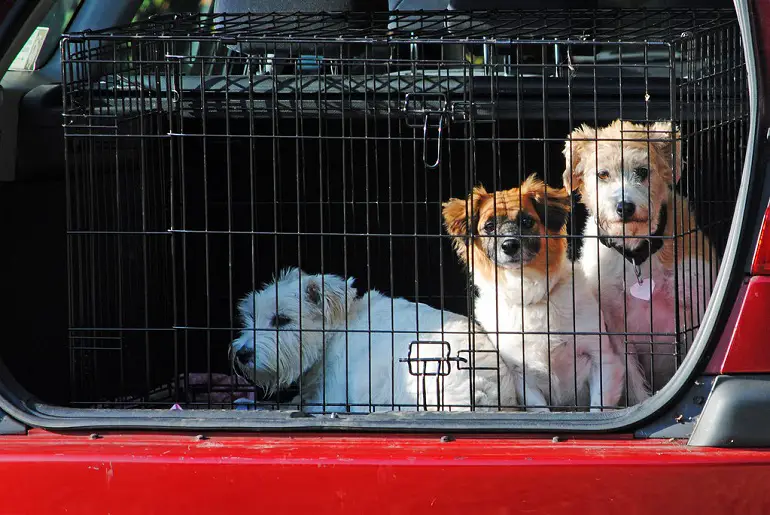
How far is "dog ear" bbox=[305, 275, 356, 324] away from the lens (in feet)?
11.4

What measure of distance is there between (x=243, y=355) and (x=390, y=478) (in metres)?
1.56

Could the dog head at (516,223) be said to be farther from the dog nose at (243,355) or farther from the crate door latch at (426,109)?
the dog nose at (243,355)

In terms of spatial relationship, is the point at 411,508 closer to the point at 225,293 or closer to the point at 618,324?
the point at 618,324

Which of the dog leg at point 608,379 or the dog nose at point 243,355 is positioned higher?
the dog nose at point 243,355

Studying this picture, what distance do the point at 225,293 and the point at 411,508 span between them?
2.02 meters

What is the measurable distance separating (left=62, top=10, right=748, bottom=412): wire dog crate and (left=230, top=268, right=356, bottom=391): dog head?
0.09ft


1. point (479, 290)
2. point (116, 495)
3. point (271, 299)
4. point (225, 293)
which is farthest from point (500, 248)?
point (116, 495)

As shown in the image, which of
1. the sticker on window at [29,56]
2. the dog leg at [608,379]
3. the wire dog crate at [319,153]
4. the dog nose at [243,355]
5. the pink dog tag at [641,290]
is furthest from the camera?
the sticker on window at [29,56]

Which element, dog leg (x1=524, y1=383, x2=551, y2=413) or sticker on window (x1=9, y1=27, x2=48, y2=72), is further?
sticker on window (x1=9, y1=27, x2=48, y2=72)

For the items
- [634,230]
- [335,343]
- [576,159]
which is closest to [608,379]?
[634,230]

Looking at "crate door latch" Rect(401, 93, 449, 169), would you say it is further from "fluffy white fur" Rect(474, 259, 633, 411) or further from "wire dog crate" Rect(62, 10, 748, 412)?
"fluffy white fur" Rect(474, 259, 633, 411)

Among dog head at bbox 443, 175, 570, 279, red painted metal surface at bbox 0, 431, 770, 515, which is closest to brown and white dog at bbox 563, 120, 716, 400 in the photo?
dog head at bbox 443, 175, 570, 279

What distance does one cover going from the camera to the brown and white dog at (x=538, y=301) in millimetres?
3207

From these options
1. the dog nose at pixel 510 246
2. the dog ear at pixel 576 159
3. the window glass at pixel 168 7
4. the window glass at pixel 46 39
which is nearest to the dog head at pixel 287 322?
the dog nose at pixel 510 246
